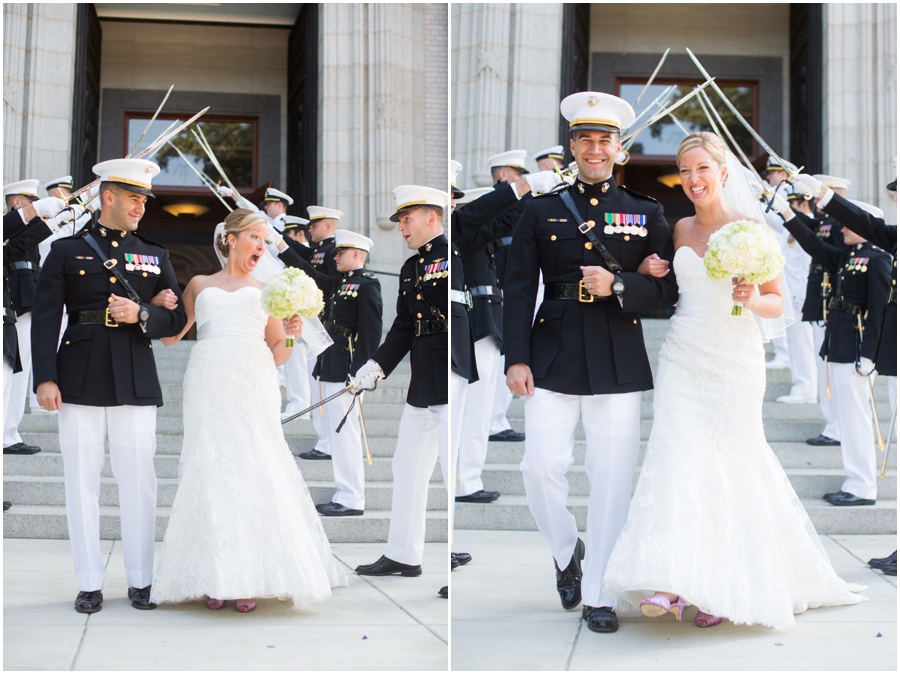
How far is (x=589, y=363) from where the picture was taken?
443 centimetres

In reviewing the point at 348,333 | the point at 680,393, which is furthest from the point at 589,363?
the point at 348,333

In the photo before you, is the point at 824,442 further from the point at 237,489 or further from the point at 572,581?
the point at 237,489

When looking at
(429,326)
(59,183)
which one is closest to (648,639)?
(429,326)

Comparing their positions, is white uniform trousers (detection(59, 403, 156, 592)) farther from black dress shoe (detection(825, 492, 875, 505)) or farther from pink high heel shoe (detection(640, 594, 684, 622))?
black dress shoe (detection(825, 492, 875, 505))

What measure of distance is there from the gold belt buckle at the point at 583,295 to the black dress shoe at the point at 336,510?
301 centimetres

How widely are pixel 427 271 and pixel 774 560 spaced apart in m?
2.15

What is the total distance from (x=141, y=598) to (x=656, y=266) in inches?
112

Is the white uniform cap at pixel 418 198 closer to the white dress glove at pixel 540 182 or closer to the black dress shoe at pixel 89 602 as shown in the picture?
the white dress glove at pixel 540 182

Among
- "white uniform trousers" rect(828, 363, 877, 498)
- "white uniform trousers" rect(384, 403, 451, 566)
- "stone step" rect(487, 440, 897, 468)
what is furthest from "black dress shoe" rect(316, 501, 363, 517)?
"white uniform trousers" rect(828, 363, 877, 498)

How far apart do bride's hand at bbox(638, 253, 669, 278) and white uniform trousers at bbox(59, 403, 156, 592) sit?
96.5 inches

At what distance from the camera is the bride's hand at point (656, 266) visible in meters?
4.52

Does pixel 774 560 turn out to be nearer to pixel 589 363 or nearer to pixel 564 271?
pixel 589 363

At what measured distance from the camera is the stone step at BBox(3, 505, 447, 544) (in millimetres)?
6660

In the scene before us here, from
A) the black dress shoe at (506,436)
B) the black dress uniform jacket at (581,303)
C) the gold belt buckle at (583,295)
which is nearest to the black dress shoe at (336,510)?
the black dress shoe at (506,436)
